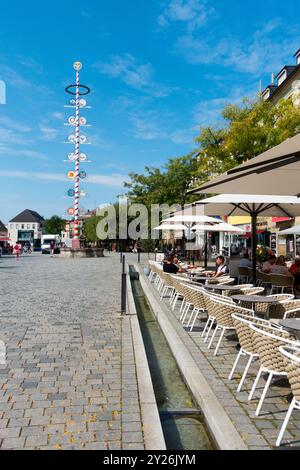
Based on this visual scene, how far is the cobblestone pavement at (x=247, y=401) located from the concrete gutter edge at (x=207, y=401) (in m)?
0.09

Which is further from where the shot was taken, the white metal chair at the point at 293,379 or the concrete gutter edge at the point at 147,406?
the concrete gutter edge at the point at 147,406

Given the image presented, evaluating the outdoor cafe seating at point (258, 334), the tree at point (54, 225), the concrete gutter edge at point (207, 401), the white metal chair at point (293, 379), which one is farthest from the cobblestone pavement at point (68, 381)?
the tree at point (54, 225)

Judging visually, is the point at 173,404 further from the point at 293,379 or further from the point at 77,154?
the point at 77,154

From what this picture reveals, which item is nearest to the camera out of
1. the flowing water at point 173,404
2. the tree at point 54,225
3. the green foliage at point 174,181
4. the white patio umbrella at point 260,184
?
the flowing water at point 173,404

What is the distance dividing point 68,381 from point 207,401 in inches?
66.0

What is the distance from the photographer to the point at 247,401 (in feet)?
13.7

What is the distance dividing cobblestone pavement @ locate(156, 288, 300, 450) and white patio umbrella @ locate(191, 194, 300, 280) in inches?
159

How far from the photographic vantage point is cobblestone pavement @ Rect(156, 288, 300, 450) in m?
3.42

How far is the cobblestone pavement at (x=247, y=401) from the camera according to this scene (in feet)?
11.2

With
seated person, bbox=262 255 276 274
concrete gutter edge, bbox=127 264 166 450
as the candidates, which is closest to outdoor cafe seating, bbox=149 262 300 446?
concrete gutter edge, bbox=127 264 166 450

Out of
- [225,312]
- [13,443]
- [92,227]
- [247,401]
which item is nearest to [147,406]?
[247,401]

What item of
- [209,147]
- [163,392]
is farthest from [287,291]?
[209,147]

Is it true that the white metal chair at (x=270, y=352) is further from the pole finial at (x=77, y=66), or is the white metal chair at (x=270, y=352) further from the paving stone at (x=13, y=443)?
the pole finial at (x=77, y=66)

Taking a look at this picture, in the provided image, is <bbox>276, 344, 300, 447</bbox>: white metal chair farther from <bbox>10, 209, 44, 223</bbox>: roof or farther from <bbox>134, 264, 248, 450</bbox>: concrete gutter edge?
<bbox>10, 209, 44, 223</bbox>: roof
